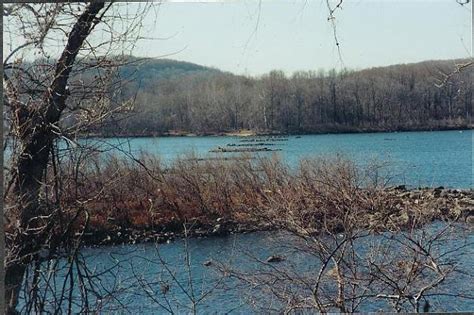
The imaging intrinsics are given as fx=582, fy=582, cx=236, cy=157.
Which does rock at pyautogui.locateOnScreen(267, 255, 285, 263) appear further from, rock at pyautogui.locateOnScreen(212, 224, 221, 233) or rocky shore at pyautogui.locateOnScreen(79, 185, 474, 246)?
rock at pyautogui.locateOnScreen(212, 224, 221, 233)

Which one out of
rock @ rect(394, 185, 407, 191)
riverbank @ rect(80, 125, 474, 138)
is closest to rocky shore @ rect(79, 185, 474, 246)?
rock @ rect(394, 185, 407, 191)

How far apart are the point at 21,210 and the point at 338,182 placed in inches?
85.2

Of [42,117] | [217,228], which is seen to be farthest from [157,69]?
[217,228]

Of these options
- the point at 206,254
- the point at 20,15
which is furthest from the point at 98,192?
the point at 206,254

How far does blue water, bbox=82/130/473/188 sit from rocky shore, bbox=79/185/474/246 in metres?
0.18

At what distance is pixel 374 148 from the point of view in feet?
11.8

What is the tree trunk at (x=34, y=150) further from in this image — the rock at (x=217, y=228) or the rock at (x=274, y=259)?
the rock at (x=274, y=259)

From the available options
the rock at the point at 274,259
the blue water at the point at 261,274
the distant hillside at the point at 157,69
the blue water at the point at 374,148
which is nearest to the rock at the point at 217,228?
the blue water at the point at 261,274

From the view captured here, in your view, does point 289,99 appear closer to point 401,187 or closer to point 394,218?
point 394,218

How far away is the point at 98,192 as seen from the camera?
1.92 metres

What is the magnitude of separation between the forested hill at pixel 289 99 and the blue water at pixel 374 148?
0.27 ft

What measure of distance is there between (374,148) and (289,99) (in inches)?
59.9

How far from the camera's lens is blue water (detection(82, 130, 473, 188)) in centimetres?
241

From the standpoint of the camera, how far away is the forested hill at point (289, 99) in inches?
76.4
